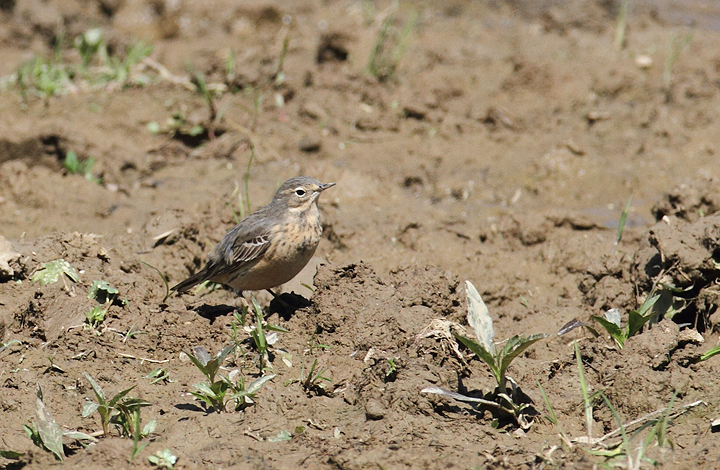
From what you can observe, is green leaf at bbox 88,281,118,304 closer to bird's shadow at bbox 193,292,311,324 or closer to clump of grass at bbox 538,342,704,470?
bird's shadow at bbox 193,292,311,324

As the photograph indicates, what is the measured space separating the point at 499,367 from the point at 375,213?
11.8 ft

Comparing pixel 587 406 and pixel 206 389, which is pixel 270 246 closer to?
pixel 206 389

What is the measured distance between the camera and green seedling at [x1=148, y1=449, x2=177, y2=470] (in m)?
4.49

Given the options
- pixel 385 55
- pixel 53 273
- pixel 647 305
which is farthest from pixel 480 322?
pixel 385 55

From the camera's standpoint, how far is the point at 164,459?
452 centimetres

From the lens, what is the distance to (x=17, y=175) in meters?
8.61

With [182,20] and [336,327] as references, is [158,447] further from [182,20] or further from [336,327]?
[182,20]

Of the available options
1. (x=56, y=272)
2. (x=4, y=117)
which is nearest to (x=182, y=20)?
(x=4, y=117)

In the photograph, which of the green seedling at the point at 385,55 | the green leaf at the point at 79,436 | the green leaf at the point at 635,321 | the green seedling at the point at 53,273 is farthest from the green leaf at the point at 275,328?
the green seedling at the point at 385,55

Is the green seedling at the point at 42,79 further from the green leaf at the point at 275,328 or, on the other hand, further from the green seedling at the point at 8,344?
the green leaf at the point at 275,328

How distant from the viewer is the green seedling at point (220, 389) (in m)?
5.00

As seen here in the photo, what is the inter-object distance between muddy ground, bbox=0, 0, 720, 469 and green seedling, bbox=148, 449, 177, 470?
0.06 meters

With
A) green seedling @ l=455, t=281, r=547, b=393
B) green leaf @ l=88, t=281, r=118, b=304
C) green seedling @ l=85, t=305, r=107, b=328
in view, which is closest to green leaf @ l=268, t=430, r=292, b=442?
green seedling @ l=455, t=281, r=547, b=393

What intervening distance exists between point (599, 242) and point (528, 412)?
2.91 metres
